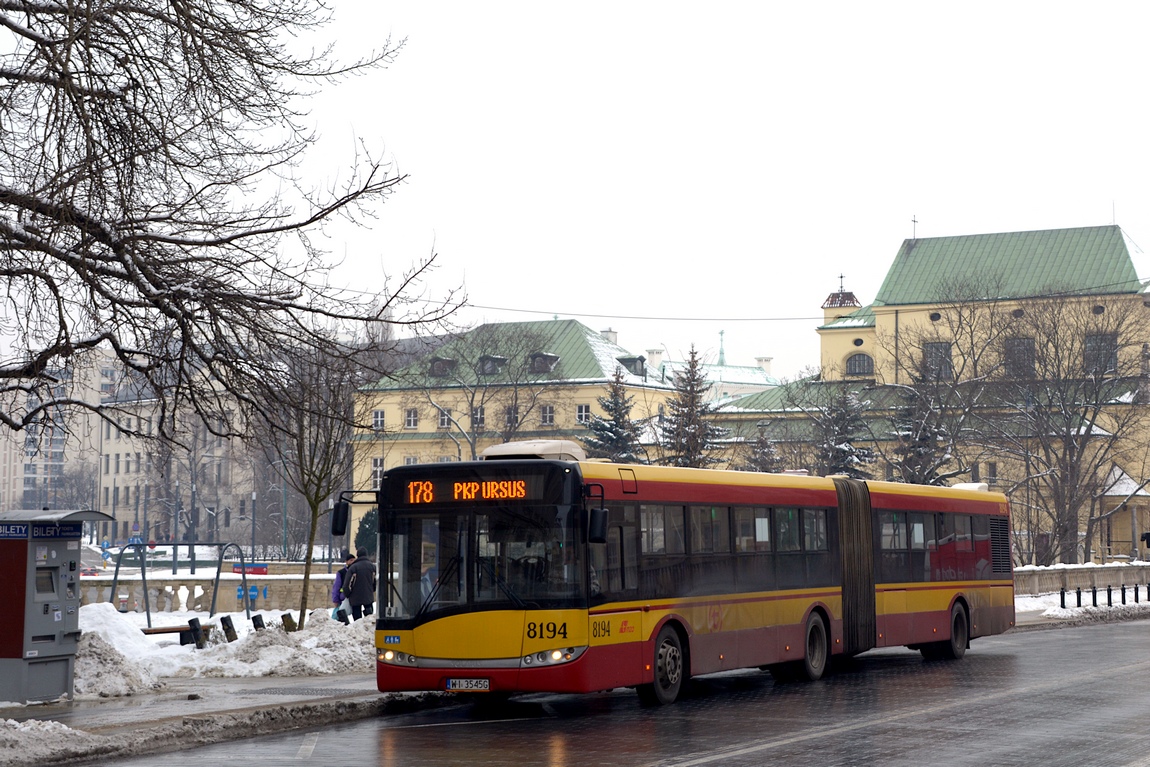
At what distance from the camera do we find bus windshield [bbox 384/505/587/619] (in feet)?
51.5

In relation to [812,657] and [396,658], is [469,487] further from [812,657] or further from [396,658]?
[812,657]

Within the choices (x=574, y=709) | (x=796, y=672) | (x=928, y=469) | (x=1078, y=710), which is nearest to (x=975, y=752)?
(x=1078, y=710)

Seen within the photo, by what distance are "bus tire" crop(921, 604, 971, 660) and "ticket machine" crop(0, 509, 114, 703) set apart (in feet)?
44.6

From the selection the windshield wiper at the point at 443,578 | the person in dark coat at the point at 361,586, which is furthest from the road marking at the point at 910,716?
the person in dark coat at the point at 361,586

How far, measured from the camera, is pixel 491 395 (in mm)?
89312

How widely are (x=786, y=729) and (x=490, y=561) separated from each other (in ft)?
11.5

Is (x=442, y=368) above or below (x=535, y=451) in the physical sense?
above

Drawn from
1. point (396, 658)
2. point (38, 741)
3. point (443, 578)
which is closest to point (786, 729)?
Answer: point (443, 578)

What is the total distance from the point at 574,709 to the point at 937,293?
8456 cm

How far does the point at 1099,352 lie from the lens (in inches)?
2645

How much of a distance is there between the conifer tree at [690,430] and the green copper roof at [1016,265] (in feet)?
79.1

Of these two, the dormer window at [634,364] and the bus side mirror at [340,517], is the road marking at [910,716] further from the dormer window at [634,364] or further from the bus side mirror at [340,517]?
the dormer window at [634,364]

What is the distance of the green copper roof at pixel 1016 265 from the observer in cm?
9494

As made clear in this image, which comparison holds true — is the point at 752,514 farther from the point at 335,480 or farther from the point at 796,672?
the point at 335,480
